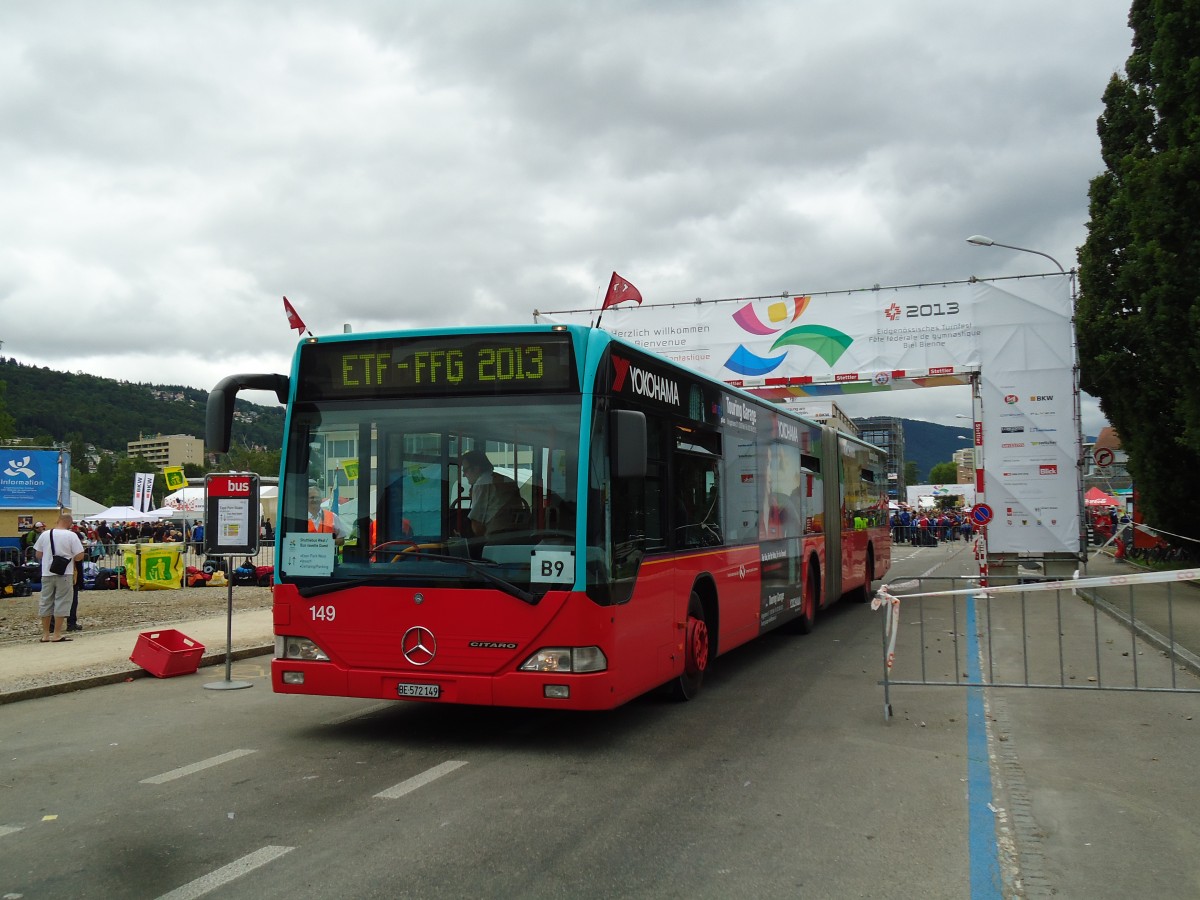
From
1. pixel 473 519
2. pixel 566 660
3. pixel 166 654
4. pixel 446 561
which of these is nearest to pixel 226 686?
pixel 166 654

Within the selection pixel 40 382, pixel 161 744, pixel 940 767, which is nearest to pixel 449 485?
pixel 161 744

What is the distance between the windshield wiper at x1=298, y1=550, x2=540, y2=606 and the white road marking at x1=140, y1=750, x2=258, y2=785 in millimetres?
1189

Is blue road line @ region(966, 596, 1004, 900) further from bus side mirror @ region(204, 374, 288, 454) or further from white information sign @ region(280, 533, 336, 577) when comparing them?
bus side mirror @ region(204, 374, 288, 454)

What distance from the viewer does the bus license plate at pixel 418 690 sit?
23.7 feet

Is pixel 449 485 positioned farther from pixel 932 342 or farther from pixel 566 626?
pixel 932 342

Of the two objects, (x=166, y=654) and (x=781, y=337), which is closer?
(x=166, y=654)

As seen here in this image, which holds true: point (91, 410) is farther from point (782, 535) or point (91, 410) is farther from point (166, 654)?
point (782, 535)

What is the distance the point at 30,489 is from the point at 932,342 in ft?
74.5

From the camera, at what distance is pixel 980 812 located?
5.82m

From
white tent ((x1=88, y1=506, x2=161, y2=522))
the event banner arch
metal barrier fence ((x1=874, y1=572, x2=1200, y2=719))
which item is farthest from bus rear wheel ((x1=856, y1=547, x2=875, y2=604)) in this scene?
white tent ((x1=88, y1=506, x2=161, y2=522))

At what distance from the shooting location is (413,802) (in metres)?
5.98

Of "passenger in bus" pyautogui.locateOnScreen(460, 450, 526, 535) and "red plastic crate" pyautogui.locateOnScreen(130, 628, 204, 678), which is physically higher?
"passenger in bus" pyautogui.locateOnScreen(460, 450, 526, 535)

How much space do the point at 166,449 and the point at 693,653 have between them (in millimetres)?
157930

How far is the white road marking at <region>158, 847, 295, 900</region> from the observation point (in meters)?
4.50
